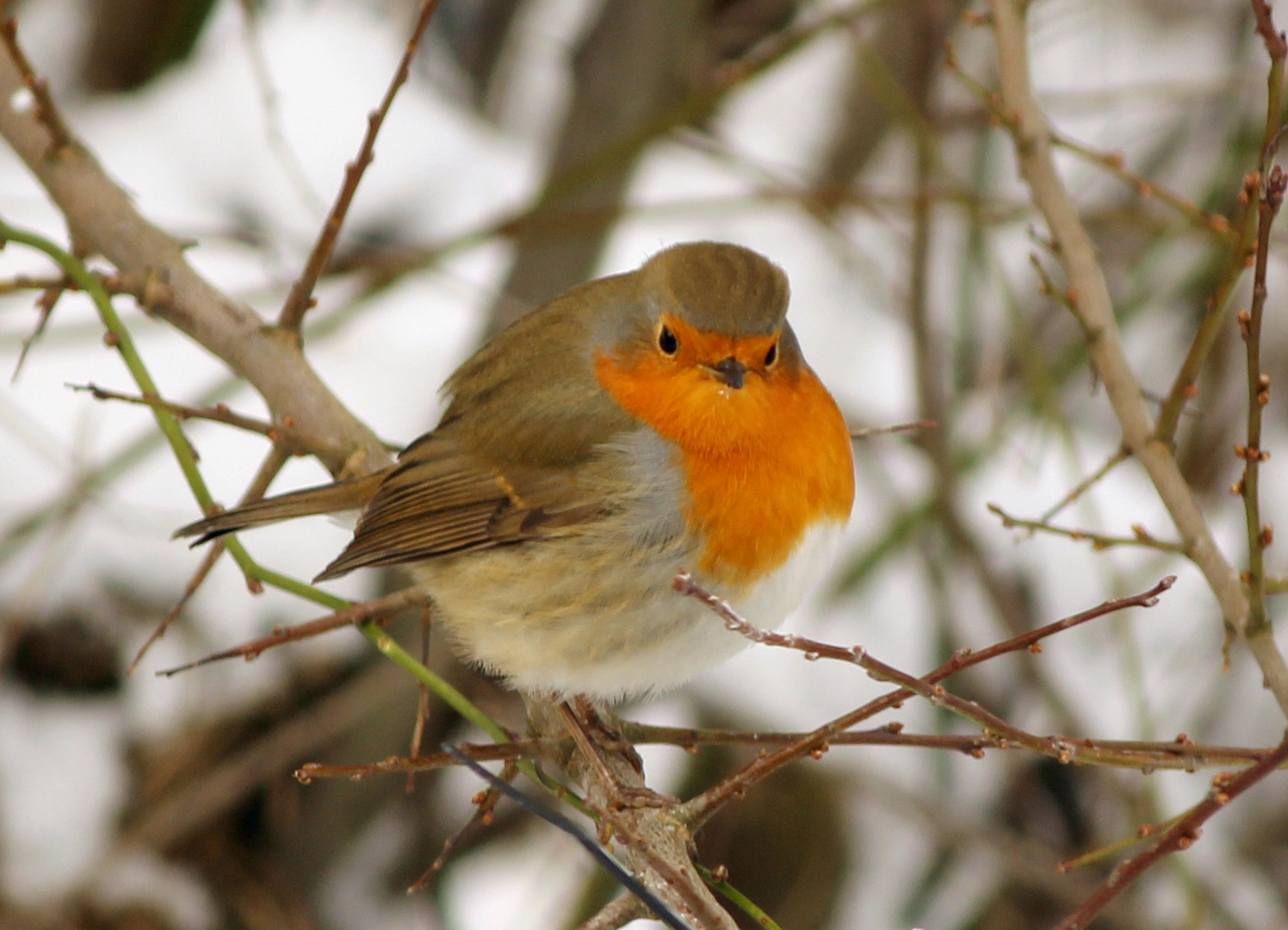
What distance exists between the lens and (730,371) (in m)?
2.60

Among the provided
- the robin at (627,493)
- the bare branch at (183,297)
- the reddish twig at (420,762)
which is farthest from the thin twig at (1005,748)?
the bare branch at (183,297)

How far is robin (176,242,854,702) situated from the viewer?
2.54 m

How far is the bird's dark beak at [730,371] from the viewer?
102 inches

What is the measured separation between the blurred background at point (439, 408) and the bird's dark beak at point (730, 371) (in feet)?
3.95

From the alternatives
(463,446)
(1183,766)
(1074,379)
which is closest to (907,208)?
(1074,379)

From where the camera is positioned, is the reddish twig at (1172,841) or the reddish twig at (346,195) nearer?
the reddish twig at (1172,841)

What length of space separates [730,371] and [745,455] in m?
0.16

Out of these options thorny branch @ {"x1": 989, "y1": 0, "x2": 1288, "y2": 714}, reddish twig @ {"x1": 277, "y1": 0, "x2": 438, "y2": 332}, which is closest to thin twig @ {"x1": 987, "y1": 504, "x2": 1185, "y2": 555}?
thorny branch @ {"x1": 989, "y1": 0, "x2": 1288, "y2": 714}

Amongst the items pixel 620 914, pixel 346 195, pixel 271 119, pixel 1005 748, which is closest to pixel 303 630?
pixel 620 914

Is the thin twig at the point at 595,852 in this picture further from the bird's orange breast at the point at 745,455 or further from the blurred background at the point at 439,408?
the blurred background at the point at 439,408

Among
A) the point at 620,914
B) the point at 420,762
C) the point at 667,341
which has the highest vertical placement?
the point at 667,341

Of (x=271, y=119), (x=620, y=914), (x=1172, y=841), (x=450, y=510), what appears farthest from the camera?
(x=271, y=119)

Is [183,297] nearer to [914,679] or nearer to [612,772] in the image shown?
[612,772]

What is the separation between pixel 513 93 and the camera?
6488mm
